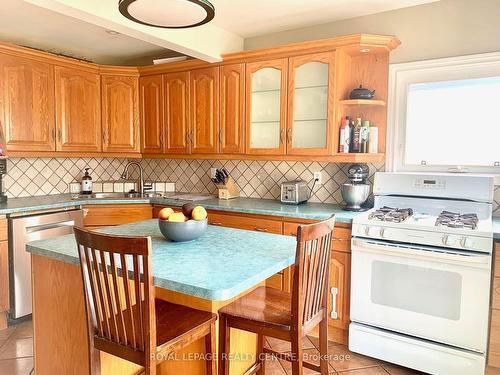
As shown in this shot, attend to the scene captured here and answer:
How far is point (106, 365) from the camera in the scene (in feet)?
5.15

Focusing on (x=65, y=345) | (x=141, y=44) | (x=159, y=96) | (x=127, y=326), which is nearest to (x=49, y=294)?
(x=65, y=345)

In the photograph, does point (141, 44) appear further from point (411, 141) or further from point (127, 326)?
point (127, 326)

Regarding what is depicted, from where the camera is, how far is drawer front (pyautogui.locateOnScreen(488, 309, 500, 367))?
6.73 ft

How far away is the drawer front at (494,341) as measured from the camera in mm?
2053

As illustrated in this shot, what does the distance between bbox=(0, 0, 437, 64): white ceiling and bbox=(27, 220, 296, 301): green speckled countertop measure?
1.35 metres

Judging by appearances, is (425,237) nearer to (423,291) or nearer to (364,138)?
(423,291)

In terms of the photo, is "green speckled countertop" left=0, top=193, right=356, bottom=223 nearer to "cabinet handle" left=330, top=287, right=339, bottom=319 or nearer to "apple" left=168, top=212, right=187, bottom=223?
"cabinet handle" left=330, top=287, right=339, bottom=319

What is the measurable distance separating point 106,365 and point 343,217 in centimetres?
165

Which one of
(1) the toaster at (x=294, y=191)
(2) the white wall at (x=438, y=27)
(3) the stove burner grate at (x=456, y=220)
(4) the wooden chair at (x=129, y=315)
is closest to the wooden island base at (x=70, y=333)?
(4) the wooden chair at (x=129, y=315)

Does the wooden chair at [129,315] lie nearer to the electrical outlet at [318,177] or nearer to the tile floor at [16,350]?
the tile floor at [16,350]

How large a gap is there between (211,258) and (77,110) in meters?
2.72

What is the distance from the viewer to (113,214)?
3.47 metres

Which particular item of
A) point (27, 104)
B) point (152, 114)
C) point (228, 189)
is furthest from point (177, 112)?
point (27, 104)

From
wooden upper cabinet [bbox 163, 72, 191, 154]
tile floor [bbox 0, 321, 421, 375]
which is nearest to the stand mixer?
tile floor [bbox 0, 321, 421, 375]
